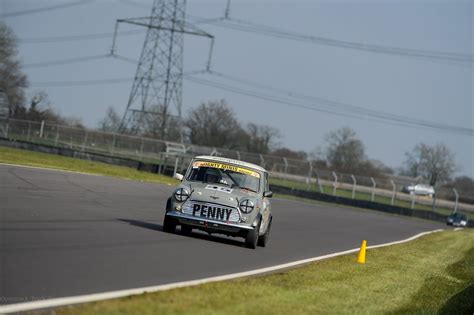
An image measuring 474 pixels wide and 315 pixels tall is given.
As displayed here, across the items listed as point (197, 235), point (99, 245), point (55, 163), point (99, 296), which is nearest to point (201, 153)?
point (55, 163)

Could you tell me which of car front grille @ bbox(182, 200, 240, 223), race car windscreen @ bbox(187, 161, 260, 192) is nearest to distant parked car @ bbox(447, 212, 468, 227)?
race car windscreen @ bbox(187, 161, 260, 192)

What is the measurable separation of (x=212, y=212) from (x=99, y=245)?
3574 millimetres

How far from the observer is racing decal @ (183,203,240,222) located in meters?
15.2

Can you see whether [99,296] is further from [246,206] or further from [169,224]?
[169,224]

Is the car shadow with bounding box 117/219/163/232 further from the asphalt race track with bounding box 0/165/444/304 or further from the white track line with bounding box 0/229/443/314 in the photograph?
the white track line with bounding box 0/229/443/314

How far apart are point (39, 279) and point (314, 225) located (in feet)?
66.1

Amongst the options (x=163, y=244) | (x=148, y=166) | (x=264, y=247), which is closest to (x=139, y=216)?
(x=264, y=247)

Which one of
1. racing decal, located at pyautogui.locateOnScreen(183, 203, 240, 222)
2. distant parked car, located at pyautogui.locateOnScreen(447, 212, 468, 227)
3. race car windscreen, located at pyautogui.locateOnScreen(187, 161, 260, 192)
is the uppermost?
race car windscreen, located at pyautogui.locateOnScreen(187, 161, 260, 192)

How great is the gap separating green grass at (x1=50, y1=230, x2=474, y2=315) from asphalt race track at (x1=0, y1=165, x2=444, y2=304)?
2.27 ft

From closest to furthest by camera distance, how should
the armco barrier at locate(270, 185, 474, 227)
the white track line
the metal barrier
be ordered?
1. the white track line
2. the armco barrier at locate(270, 185, 474, 227)
3. the metal barrier

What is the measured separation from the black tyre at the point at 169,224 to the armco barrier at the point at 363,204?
40.8m

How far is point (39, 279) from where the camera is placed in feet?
27.6

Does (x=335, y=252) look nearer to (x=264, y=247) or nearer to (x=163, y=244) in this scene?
(x=264, y=247)

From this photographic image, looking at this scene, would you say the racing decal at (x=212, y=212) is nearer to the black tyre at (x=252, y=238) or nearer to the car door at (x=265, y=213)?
the black tyre at (x=252, y=238)
